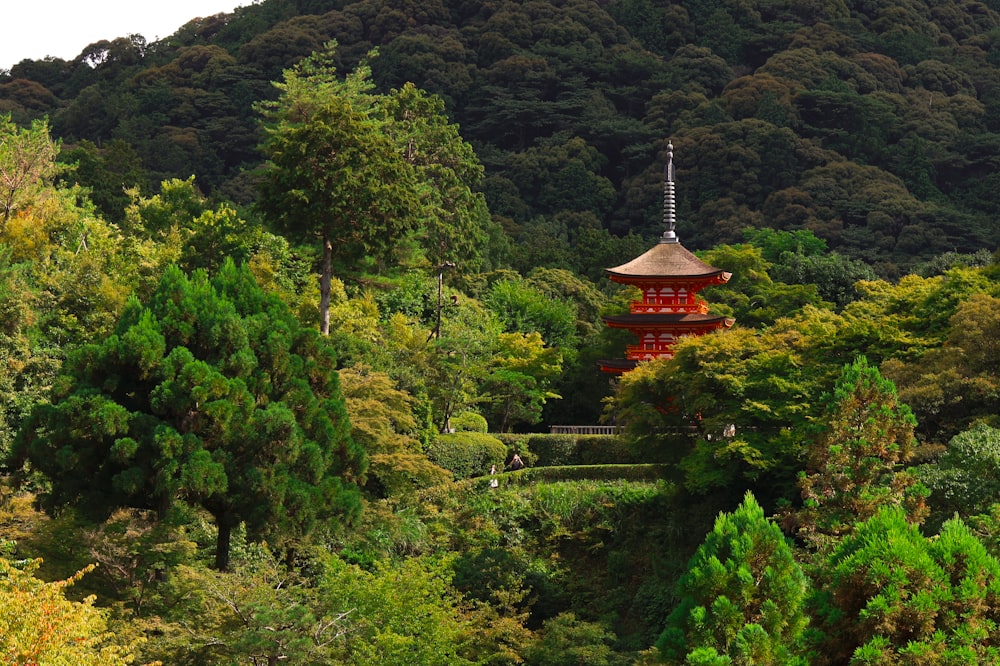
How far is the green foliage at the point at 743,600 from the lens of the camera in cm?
1661

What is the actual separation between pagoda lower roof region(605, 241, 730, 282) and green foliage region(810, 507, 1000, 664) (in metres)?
29.3

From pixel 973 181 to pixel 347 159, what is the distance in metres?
56.6

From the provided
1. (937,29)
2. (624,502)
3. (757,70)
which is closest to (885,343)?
(624,502)

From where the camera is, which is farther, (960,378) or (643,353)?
(643,353)

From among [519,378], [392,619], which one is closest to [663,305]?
[519,378]

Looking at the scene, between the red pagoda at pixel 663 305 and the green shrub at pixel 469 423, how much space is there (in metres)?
5.27

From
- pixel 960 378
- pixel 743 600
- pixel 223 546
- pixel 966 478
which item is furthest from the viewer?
pixel 960 378

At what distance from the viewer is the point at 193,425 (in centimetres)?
2653

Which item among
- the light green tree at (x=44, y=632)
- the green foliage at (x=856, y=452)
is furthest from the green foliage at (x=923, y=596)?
the light green tree at (x=44, y=632)

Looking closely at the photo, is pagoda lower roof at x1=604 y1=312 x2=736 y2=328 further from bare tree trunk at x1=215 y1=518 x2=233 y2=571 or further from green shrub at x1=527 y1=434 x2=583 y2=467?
bare tree trunk at x1=215 y1=518 x2=233 y2=571

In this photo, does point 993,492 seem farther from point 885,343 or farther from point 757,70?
point 757,70

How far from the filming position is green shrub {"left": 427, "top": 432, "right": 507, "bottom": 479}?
37438 millimetres

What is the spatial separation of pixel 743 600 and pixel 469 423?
24.5 m

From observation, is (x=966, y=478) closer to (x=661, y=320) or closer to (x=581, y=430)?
(x=581, y=430)
